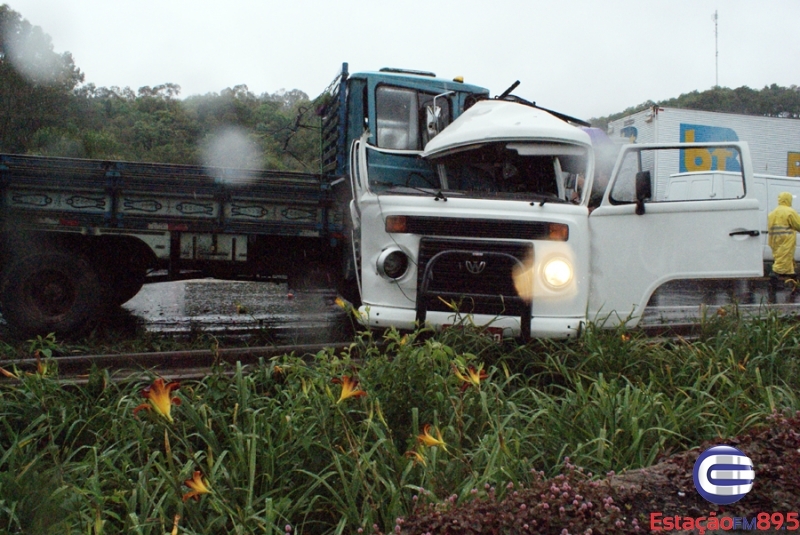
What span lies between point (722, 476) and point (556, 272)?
2.70 m

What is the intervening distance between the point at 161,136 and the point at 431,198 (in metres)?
18.5

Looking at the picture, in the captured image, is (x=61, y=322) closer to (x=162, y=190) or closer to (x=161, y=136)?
(x=162, y=190)

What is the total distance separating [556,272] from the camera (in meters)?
5.34

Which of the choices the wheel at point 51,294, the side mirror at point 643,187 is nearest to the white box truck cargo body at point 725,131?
the side mirror at point 643,187

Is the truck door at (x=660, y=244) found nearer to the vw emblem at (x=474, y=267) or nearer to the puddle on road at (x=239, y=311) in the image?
the vw emblem at (x=474, y=267)

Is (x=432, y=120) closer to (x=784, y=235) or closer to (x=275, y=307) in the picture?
(x=275, y=307)

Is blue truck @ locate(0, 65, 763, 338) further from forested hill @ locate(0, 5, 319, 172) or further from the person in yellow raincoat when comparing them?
forested hill @ locate(0, 5, 319, 172)

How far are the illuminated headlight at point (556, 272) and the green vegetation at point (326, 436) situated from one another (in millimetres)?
709

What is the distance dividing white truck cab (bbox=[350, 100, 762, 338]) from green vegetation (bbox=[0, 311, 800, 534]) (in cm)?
65

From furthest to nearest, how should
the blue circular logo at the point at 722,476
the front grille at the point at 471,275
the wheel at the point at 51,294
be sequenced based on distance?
the wheel at the point at 51,294 < the front grille at the point at 471,275 < the blue circular logo at the point at 722,476

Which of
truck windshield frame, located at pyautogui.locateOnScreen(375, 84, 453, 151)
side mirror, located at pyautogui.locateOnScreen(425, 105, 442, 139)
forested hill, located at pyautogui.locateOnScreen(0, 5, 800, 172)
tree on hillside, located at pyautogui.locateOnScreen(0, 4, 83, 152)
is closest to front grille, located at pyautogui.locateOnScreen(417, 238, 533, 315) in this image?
side mirror, located at pyautogui.locateOnScreen(425, 105, 442, 139)

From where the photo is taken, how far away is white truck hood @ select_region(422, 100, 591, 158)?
235 inches

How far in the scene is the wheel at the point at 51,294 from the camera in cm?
716

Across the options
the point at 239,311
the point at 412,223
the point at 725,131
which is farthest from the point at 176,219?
the point at 725,131
